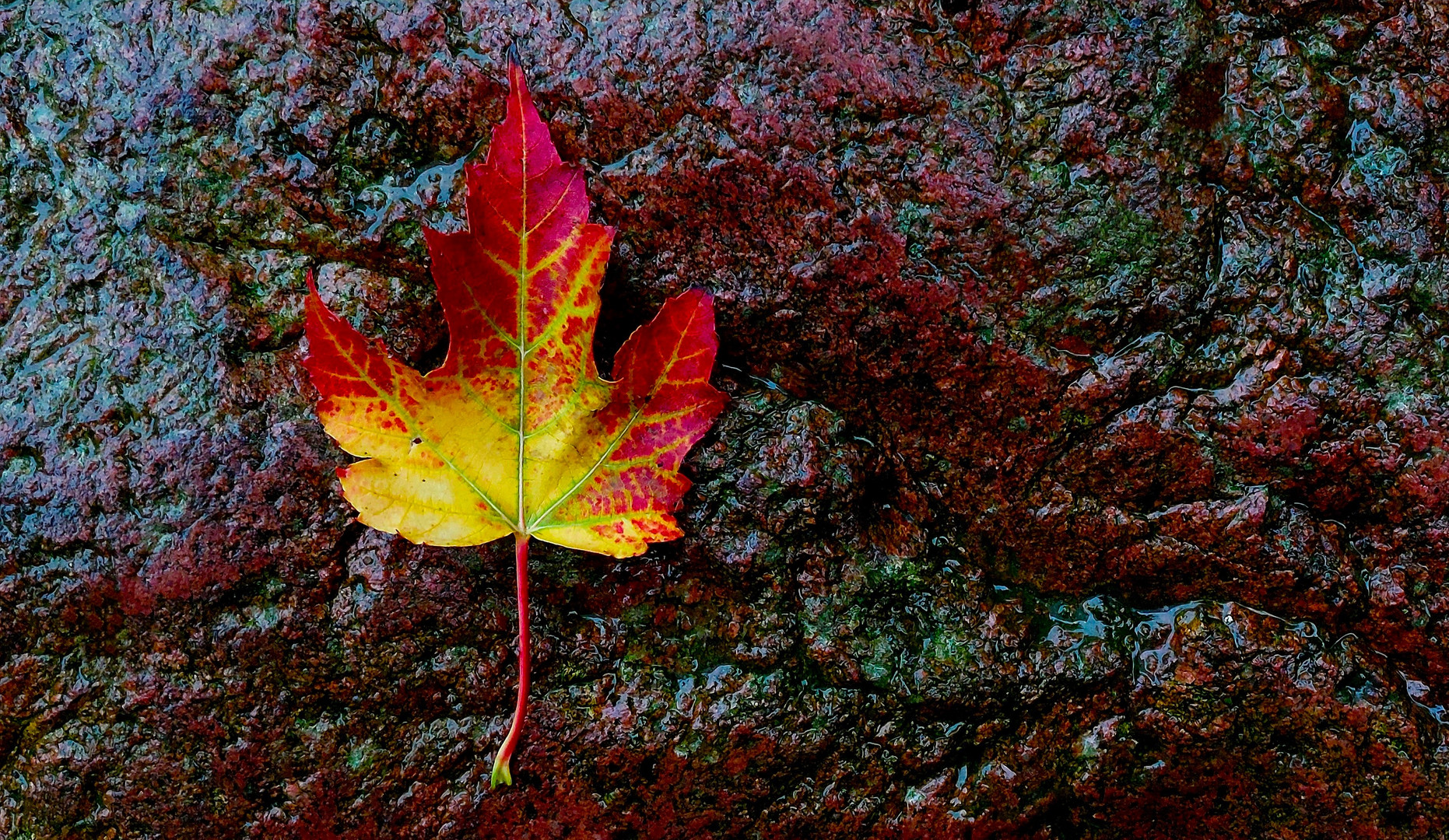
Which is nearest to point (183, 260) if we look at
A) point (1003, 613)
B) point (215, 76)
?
point (215, 76)

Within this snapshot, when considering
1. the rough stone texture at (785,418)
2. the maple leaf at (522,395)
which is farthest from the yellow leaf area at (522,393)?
the rough stone texture at (785,418)

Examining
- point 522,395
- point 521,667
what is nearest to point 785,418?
point 522,395

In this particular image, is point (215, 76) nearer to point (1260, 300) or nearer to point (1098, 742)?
point (1260, 300)

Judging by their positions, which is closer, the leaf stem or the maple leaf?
the maple leaf

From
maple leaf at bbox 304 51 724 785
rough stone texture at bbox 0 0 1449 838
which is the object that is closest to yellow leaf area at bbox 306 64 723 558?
maple leaf at bbox 304 51 724 785

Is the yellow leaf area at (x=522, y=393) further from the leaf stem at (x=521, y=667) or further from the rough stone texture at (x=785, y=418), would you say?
the rough stone texture at (x=785, y=418)

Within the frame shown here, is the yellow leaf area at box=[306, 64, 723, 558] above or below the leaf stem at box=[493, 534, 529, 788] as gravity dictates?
above

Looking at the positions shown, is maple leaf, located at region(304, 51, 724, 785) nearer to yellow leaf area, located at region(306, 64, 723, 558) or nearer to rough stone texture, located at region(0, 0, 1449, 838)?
yellow leaf area, located at region(306, 64, 723, 558)
